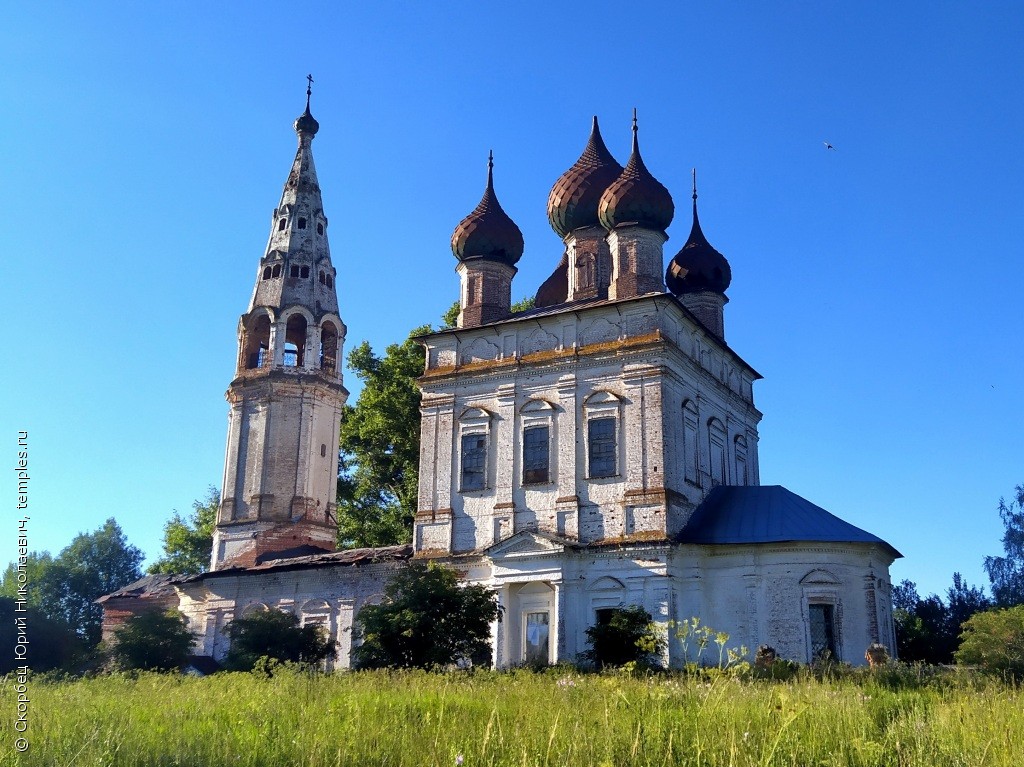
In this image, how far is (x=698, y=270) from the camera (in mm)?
25312

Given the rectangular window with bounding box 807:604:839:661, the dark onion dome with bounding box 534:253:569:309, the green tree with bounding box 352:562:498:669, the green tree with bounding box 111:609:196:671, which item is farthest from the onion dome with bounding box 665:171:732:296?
the green tree with bounding box 111:609:196:671

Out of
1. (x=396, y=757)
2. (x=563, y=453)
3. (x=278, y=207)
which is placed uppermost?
(x=278, y=207)

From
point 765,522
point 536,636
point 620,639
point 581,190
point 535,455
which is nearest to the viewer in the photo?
point 620,639

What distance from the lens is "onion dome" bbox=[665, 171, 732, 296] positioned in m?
25.3

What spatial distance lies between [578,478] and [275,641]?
6855 millimetres

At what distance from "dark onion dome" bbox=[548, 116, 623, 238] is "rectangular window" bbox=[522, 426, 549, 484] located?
5.75m

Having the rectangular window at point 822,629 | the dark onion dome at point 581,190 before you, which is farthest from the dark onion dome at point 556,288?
the rectangular window at point 822,629

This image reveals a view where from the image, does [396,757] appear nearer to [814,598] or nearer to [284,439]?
[814,598]

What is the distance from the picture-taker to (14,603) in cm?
3119

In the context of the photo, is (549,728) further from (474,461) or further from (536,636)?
(474,461)

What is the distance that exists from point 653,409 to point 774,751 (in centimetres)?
1444

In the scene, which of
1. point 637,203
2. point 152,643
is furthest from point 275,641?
point 637,203

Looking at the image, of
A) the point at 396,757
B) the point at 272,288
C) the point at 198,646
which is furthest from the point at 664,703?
the point at 272,288

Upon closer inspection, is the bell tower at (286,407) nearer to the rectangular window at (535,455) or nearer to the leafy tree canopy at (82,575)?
the rectangular window at (535,455)
